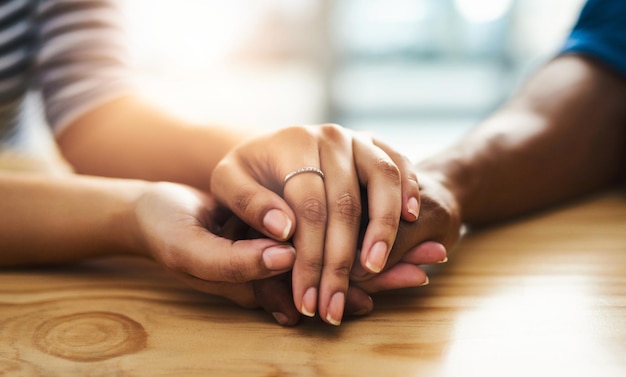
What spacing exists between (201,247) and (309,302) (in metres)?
0.09

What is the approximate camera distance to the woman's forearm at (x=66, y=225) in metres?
0.51

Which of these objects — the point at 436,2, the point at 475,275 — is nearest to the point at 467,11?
the point at 436,2

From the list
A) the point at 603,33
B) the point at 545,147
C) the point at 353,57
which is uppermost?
the point at 603,33

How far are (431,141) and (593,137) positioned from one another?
120 inches

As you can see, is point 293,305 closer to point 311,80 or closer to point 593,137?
point 593,137

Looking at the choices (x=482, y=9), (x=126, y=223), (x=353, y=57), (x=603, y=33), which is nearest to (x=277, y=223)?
(x=126, y=223)

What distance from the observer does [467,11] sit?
4.05 m

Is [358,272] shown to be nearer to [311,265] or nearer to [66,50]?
[311,265]

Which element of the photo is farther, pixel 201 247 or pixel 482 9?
pixel 482 9

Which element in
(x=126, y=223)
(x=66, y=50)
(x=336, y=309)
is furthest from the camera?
(x=66, y=50)

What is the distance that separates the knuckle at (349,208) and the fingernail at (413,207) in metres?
0.04

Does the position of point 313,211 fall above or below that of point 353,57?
above

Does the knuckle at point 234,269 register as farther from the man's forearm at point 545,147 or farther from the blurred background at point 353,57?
the blurred background at point 353,57

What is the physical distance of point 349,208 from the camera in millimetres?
430
